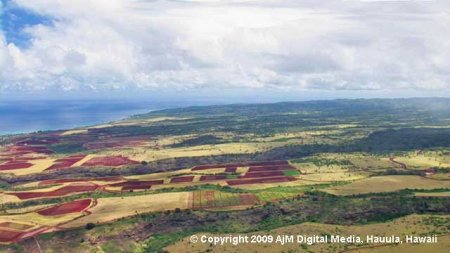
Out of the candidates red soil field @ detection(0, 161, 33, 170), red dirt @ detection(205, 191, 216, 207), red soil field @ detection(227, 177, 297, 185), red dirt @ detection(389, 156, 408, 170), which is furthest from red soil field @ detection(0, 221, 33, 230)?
red dirt @ detection(389, 156, 408, 170)

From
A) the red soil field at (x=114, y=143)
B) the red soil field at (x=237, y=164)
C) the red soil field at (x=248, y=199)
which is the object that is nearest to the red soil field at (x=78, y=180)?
the red soil field at (x=237, y=164)

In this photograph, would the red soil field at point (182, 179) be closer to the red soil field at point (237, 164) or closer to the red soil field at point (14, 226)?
the red soil field at point (237, 164)

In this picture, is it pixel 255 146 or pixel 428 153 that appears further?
pixel 255 146

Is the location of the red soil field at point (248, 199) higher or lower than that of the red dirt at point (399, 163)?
higher

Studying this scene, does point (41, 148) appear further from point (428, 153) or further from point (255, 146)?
point (428, 153)

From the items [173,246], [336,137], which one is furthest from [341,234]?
[336,137]

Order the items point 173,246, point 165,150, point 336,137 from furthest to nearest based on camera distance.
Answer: point 336,137
point 165,150
point 173,246

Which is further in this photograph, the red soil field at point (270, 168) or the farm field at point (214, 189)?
the red soil field at point (270, 168)
